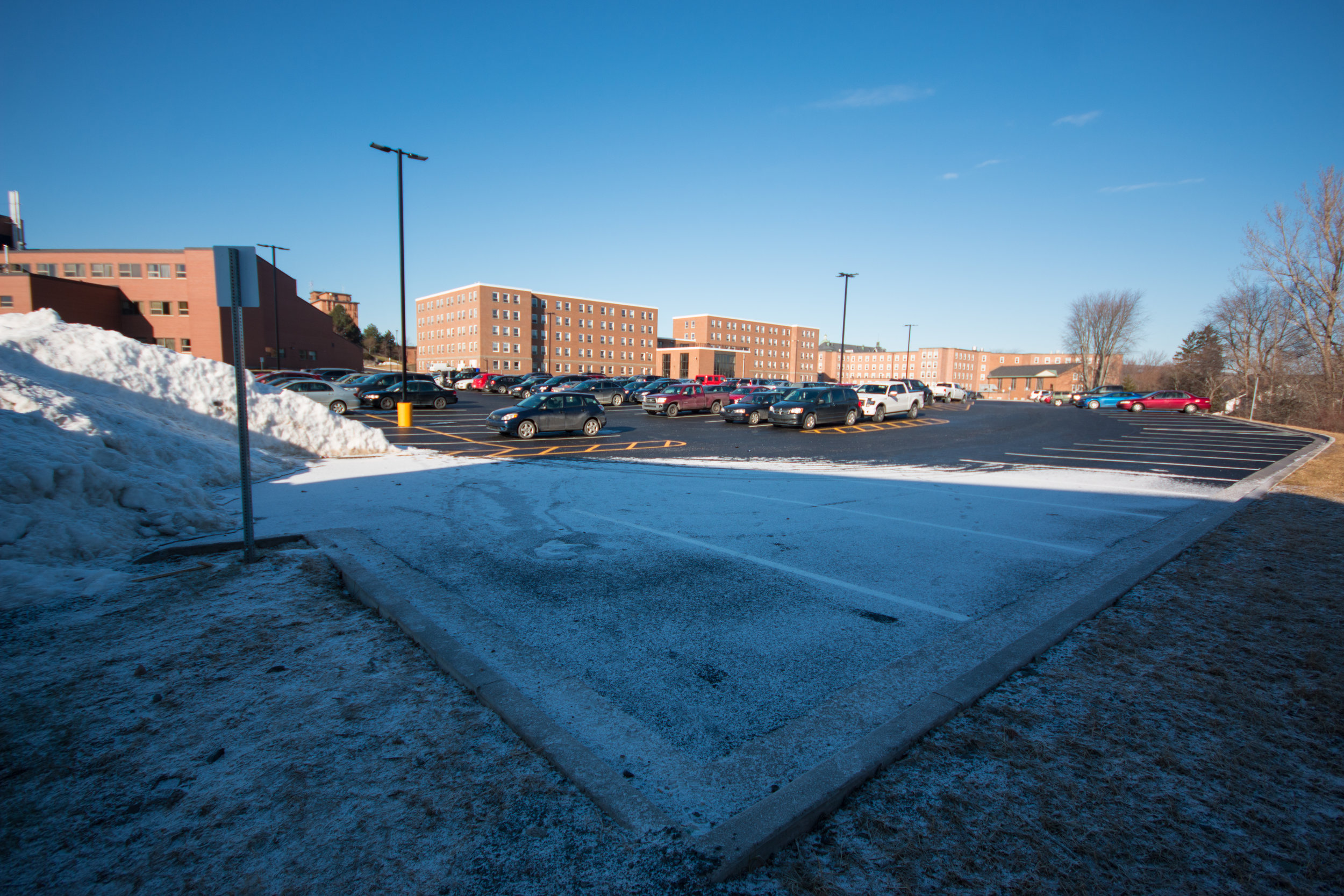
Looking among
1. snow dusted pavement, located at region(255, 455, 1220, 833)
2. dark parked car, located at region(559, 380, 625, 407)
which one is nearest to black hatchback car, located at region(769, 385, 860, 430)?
snow dusted pavement, located at region(255, 455, 1220, 833)

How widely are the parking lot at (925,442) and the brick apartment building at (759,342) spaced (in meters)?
74.8

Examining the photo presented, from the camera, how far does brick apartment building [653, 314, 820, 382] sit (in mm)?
130500

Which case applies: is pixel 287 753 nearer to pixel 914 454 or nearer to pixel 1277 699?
pixel 1277 699

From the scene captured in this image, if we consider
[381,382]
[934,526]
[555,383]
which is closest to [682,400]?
[555,383]

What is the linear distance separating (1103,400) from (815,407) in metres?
37.4

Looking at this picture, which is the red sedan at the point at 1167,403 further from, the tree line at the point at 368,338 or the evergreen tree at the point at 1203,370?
the tree line at the point at 368,338

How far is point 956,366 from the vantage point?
154 metres

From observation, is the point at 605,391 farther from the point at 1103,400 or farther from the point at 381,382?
the point at 1103,400

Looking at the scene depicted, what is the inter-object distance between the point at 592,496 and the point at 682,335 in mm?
130598

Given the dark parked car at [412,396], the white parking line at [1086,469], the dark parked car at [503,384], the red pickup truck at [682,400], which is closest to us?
the white parking line at [1086,469]

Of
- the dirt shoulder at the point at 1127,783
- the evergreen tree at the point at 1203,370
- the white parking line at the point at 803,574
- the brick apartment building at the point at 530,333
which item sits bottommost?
the white parking line at the point at 803,574

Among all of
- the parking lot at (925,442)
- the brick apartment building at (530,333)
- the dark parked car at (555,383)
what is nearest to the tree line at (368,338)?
the brick apartment building at (530,333)

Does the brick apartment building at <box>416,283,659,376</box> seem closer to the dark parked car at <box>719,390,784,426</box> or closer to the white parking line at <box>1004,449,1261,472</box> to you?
the dark parked car at <box>719,390,784,426</box>

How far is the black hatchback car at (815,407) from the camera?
24125 mm
